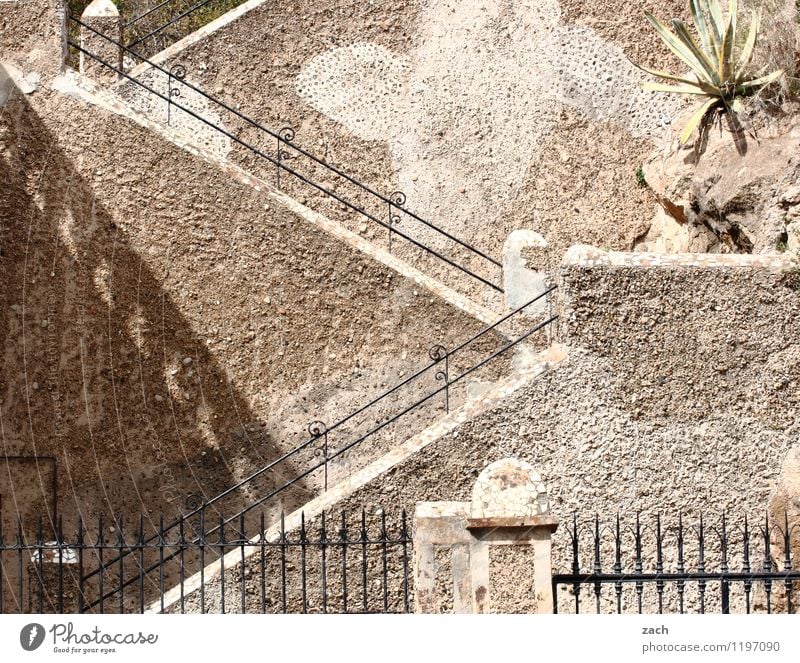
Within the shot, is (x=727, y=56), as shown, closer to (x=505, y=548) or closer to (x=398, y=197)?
(x=398, y=197)

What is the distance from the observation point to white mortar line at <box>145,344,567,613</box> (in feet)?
36.7

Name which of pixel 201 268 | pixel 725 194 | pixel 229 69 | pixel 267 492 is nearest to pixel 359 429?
pixel 267 492

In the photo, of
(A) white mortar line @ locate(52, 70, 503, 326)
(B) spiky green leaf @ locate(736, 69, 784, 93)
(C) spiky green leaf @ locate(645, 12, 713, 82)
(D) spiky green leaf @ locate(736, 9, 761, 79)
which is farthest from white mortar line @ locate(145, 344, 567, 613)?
(C) spiky green leaf @ locate(645, 12, 713, 82)

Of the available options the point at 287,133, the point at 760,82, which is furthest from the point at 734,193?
the point at 287,133

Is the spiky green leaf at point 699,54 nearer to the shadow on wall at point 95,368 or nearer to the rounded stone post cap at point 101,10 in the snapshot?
the shadow on wall at point 95,368

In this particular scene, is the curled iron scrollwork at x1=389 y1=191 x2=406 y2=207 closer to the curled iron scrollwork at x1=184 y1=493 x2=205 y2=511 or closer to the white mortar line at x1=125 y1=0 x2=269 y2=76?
the white mortar line at x1=125 y1=0 x2=269 y2=76

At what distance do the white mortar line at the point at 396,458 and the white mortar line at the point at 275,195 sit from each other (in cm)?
190

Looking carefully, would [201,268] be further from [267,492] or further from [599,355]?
[599,355]

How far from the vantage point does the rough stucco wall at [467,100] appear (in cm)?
1730

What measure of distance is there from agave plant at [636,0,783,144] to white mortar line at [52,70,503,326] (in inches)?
131

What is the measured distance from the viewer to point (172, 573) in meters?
13.2

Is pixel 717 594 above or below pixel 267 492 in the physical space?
below

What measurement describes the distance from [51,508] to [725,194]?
22.8 ft

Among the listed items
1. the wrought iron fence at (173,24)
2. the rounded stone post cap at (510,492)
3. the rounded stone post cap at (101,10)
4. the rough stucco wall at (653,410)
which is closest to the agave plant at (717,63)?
the rough stucco wall at (653,410)
